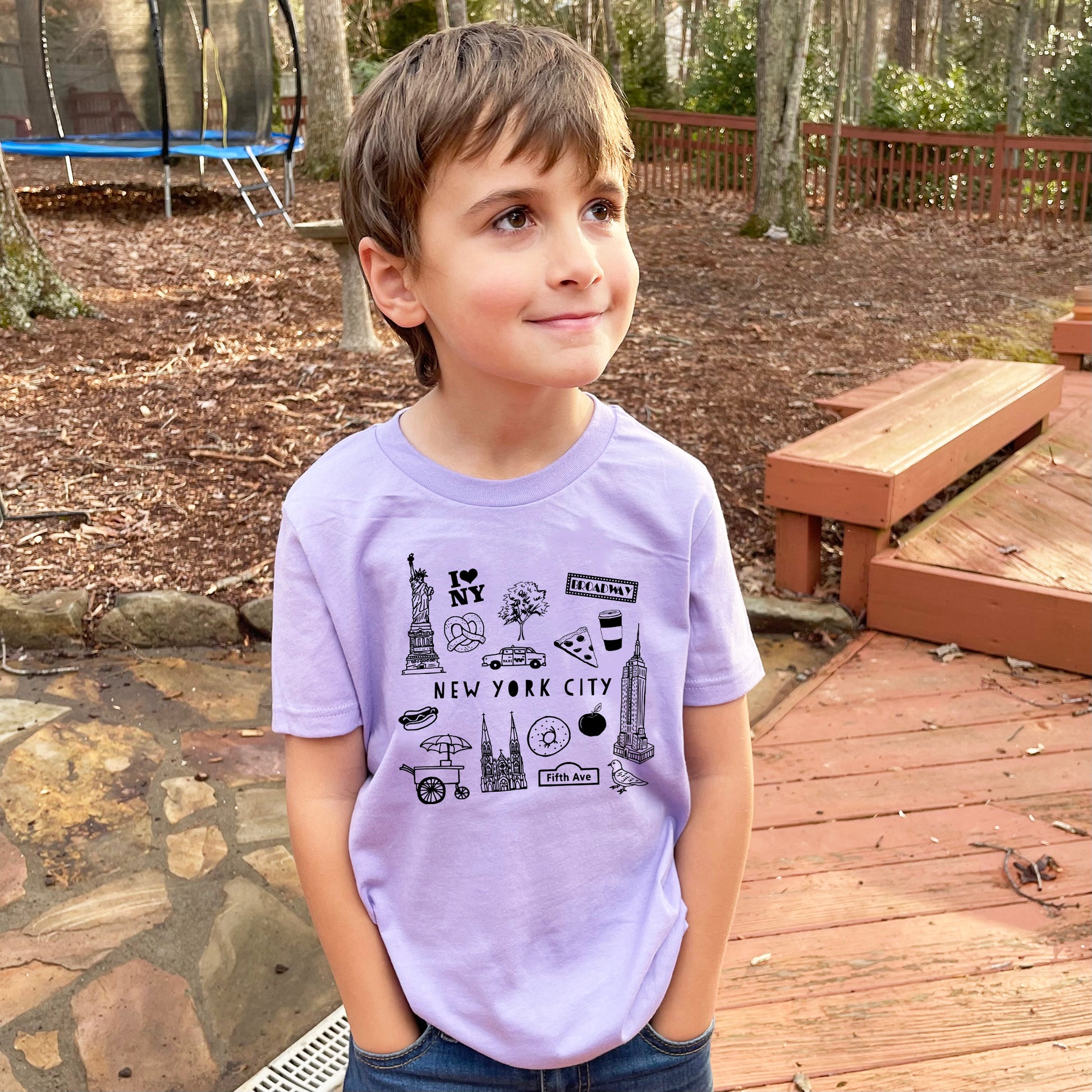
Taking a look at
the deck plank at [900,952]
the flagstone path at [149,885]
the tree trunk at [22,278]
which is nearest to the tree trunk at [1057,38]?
the tree trunk at [22,278]

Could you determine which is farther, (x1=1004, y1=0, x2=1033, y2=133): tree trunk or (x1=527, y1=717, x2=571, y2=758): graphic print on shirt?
(x1=1004, y1=0, x2=1033, y2=133): tree trunk

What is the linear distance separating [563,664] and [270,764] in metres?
2.20

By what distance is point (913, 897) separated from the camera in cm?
251

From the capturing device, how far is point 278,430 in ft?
17.0

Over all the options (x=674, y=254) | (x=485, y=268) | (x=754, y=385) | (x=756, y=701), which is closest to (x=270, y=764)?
(x=756, y=701)

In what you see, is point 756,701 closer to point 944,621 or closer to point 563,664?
point 944,621

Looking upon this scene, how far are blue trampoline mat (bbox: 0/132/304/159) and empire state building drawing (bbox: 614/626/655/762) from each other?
1074 centimetres

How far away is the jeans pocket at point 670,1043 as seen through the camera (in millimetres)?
1242

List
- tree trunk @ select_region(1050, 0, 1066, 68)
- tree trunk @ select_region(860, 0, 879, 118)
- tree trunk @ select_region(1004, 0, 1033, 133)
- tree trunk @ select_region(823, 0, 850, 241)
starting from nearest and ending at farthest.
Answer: tree trunk @ select_region(823, 0, 850, 241), tree trunk @ select_region(1004, 0, 1033, 133), tree trunk @ select_region(1050, 0, 1066, 68), tree trunk @ select_region(860, 0, 879, 118)

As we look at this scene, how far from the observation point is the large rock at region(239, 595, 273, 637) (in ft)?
12.6

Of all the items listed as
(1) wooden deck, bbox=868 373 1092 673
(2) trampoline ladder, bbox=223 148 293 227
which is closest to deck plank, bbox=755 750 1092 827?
(1) wooden deck, bbox=868 373 1092 673

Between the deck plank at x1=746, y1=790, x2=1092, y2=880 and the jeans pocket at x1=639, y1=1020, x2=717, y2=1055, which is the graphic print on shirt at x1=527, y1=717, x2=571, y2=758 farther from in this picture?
the deck plank at x1=746, y1=790, x2=1092, y2=880

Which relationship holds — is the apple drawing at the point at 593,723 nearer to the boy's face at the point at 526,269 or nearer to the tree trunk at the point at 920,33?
the boy's face at the point at 526,269

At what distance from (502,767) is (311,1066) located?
127cm
